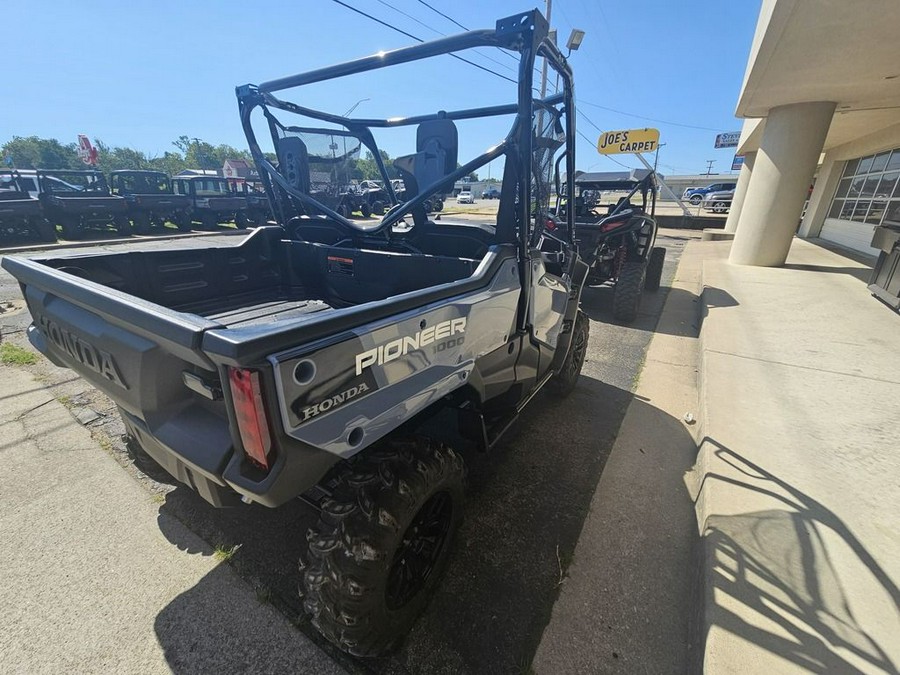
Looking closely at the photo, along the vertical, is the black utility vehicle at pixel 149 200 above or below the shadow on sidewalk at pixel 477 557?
above

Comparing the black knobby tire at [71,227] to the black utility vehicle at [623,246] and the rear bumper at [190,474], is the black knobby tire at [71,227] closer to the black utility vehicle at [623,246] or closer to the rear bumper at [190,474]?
the black utility vehicle at [623,246]

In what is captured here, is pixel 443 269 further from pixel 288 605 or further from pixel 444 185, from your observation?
pixel 288 605

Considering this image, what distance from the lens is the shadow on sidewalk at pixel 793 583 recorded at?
1473 millimetres

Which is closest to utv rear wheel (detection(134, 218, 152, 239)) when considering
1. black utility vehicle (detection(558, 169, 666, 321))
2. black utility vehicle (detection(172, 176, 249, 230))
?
black utility vehicle (detection(172, 176, 249, 230))

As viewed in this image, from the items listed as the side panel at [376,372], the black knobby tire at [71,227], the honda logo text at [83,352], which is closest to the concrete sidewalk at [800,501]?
the side panel at [376,372]

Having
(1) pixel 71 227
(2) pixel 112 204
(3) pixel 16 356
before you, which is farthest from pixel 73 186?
(3) pixel 16 356

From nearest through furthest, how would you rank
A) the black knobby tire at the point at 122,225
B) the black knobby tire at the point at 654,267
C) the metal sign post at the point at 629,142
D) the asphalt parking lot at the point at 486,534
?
the asphalt parking lot at the point at 486,534 < the black knobby tire at the point at 654,267 < the black knobby tire at the point at 122,225 < the metal sign post at the point at 629,142

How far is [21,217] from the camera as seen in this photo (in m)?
11.0

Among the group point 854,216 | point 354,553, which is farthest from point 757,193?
point 354,553

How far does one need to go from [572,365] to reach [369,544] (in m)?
2.83

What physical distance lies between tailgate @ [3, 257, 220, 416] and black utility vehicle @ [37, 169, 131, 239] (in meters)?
14.5

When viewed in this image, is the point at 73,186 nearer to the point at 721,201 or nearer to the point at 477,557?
the point at 477,557

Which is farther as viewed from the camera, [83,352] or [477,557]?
[477,557]

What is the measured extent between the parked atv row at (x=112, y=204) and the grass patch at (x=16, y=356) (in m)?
9.68
